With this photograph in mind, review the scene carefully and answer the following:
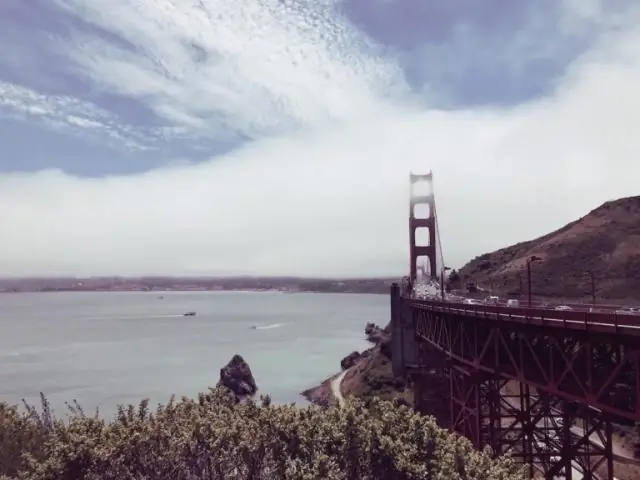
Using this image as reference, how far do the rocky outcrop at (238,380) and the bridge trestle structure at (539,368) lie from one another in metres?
34.4

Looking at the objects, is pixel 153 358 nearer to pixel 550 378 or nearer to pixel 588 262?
pixel 588 262

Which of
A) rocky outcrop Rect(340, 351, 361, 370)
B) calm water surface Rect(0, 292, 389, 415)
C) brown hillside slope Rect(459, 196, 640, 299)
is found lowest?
calm water surface Rect(0, 292, 389, 415)

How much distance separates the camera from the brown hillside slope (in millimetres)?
72875

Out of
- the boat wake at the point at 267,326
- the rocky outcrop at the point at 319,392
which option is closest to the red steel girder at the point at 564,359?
the rocky outcrop at the point at 319,392

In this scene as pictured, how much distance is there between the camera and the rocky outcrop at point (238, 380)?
73.2 metres

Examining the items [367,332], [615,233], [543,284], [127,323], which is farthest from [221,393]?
[127,323]

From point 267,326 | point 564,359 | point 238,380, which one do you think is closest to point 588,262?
point 238,380

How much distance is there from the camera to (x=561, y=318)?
1811 centimetres

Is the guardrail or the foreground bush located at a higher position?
the guardrail

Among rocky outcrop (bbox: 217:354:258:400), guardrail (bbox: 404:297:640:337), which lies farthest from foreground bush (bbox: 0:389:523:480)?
rocky outcrop (bbox: 217:354:258:400)

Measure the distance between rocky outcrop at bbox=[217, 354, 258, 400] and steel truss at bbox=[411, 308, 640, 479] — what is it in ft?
134

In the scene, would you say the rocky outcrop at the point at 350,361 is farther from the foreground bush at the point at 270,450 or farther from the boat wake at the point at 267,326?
the boat wake at the point at 267,326

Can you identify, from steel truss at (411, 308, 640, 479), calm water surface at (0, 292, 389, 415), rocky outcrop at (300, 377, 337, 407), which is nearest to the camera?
steel truss at (411, 308, 640, 479)

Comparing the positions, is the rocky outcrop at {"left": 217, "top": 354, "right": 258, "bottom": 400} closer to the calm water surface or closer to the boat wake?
the calm water surface
